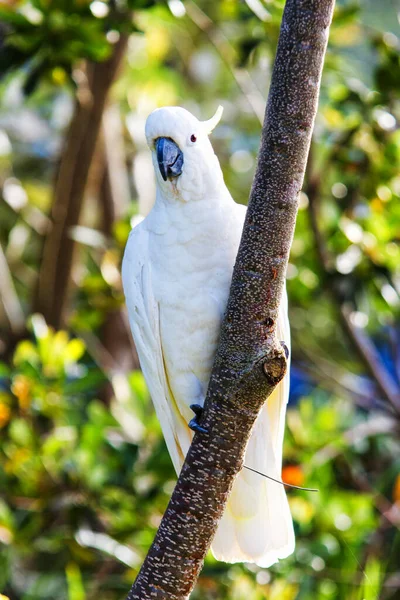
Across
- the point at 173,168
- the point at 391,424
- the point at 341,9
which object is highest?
the point at 341,9

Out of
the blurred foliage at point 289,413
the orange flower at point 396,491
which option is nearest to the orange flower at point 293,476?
the blurred foliage at point 289,413

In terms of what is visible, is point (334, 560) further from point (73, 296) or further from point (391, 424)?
point (73, 296)

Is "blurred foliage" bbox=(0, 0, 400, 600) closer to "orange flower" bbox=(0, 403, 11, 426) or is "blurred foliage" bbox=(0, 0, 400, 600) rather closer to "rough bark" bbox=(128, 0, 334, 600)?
"orange flower" bbox=(0, 403, 11, 426)

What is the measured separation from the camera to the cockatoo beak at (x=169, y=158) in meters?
1.72

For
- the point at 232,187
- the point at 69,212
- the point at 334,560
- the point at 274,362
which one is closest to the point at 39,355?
the point at 69,212

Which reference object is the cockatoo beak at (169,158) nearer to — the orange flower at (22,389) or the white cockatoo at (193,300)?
the white cockatoo at (193,300)

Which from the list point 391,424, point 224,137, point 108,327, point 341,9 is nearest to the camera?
point 341,9

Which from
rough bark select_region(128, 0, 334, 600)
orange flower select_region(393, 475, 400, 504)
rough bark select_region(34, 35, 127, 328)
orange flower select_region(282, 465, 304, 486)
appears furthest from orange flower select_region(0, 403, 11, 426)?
orange flower select_region(393, 475, 400, 504)

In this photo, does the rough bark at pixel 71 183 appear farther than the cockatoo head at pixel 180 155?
Yes

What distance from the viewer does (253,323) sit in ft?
4.52

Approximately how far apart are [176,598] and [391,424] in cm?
160

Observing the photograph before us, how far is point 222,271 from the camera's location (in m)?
1.75

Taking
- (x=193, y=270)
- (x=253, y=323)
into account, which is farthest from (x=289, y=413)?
(x=253, y=323)

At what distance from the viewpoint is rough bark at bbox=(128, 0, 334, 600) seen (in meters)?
1.29
